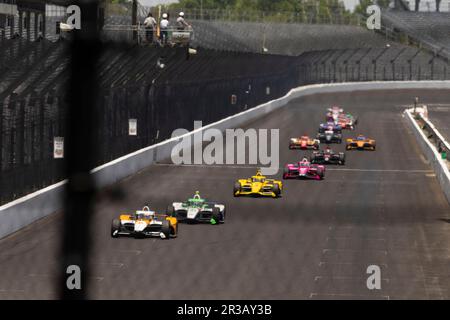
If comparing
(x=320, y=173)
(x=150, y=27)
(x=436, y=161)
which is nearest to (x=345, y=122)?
(x=150, y=27)

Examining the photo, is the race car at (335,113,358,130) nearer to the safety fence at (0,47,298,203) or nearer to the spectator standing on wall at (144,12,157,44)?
the safety fence at (0,47,298,203)

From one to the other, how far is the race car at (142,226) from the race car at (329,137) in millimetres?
33739

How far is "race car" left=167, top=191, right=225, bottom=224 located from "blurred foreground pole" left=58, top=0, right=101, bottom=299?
217cm

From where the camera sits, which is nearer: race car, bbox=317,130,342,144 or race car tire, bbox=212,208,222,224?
race car tire, bbox=212,208,222,224

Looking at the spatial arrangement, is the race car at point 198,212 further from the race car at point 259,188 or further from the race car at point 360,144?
the race car at point 360,144

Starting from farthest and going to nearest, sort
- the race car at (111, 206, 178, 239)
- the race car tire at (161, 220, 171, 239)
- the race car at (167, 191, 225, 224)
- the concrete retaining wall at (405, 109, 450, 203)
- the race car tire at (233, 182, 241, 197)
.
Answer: the concrete retaining wall at (405, 109, 450, 203)
the race car tire at (233, 182, 241, 197)
the race car at (167, 191, 225, 224)
the race car tire at (161, 220, 171, 239)
the race car at (111, 206, 178, 239)

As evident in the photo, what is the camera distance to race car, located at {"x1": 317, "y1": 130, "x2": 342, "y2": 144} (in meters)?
58.8

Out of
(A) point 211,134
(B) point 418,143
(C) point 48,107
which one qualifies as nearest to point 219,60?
(A) point 211,134

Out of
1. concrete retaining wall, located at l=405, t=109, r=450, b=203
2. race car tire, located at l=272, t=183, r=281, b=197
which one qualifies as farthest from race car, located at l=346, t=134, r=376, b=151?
race car tire, located at l=272, t=183, r=281, b=197

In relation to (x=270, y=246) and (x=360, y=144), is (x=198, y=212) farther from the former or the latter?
(x=360, y=144)

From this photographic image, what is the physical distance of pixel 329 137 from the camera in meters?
58.9

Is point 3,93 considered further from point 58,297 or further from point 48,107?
point 58,297

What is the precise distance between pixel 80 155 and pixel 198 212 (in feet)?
30.9

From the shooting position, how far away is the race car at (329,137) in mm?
58844
